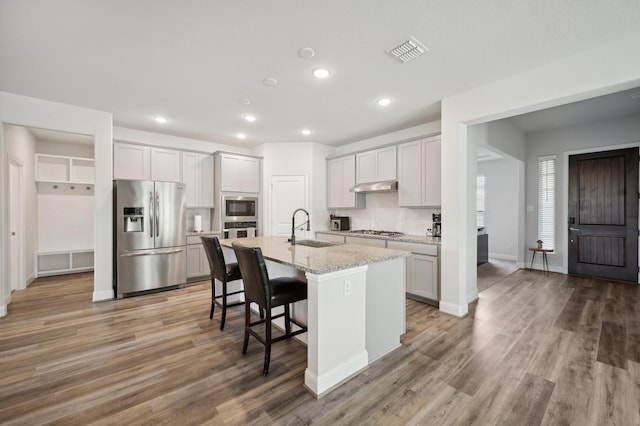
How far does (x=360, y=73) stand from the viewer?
277cm

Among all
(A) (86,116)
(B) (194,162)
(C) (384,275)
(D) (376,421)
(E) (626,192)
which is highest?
(A) (86,116)

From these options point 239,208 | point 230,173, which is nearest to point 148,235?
point 239,208

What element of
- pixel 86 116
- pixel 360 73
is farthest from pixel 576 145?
pixel 86 116

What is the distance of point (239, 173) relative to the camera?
536cm

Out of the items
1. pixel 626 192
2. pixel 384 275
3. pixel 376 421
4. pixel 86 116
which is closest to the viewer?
pixel 376 421

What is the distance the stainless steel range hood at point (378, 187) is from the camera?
14.7 ft

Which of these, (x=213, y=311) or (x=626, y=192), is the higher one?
(x=626, y=192)

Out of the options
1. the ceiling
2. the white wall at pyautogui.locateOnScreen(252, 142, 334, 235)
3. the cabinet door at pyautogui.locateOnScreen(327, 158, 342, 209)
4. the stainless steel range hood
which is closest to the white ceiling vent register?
the ceiling

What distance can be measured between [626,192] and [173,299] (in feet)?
24.6

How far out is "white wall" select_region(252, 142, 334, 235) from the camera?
5566 mm

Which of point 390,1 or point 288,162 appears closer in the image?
point 390,1

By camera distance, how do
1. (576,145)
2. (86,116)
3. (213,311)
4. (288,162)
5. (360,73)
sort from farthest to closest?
(288,162)
(576,145)
(86,116)
(213,311)
(360,73)

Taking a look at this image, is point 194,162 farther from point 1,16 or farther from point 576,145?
point 576,145

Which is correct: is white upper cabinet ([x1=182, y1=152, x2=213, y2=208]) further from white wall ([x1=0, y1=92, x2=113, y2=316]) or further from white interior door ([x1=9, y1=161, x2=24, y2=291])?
white interior door ([x1=9, y1=161, x2=24, y2=291])
